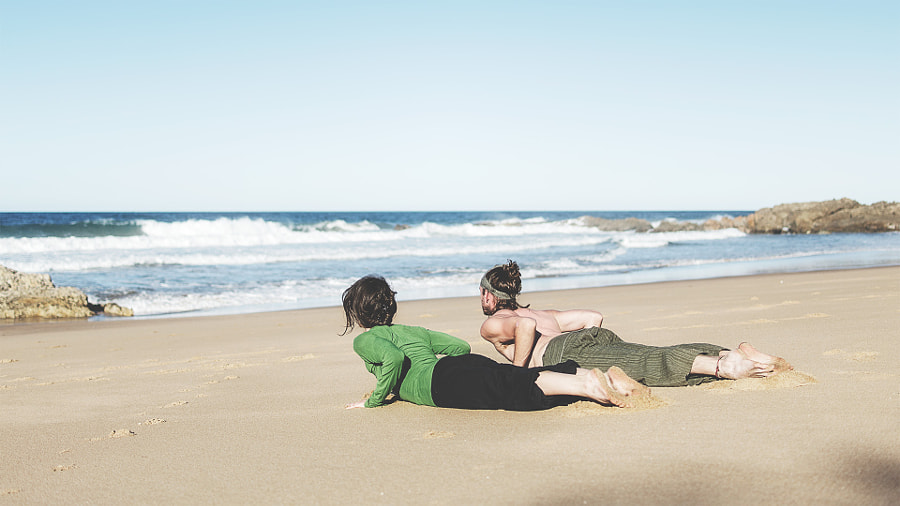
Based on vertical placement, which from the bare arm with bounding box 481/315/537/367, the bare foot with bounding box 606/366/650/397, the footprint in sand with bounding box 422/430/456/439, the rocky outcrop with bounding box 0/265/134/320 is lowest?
the rocky outcrop with bounding box 0/265/134/320

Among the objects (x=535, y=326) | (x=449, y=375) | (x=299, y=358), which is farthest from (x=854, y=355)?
(x=299, y=358)

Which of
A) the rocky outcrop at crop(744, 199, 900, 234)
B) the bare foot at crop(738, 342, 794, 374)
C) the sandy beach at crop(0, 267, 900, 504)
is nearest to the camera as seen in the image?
the sandy beach at crop(0, 267, 900, 504)

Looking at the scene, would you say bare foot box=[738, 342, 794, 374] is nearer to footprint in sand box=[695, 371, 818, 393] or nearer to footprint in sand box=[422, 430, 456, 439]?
footprint in sand box=[695, 371, 818, 393]

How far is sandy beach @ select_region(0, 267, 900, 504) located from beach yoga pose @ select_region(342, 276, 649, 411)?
93 millimetres

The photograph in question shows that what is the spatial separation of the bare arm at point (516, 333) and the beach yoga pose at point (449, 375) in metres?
0.21

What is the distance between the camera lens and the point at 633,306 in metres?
9.98

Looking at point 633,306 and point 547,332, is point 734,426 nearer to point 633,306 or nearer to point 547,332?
point 547,332

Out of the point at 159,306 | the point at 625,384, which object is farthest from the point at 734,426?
the point at 159,306

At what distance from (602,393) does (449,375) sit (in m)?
0.88

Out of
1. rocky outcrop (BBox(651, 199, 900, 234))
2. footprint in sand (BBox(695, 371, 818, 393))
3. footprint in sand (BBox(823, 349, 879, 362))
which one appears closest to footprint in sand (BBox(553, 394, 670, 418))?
footprint in sand (BBox(695, 371, 818, 393))

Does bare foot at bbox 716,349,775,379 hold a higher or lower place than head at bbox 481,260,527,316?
lower

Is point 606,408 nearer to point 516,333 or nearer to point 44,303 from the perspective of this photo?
point 516,333

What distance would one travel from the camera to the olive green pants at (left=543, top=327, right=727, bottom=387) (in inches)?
159

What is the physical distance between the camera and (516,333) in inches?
162
